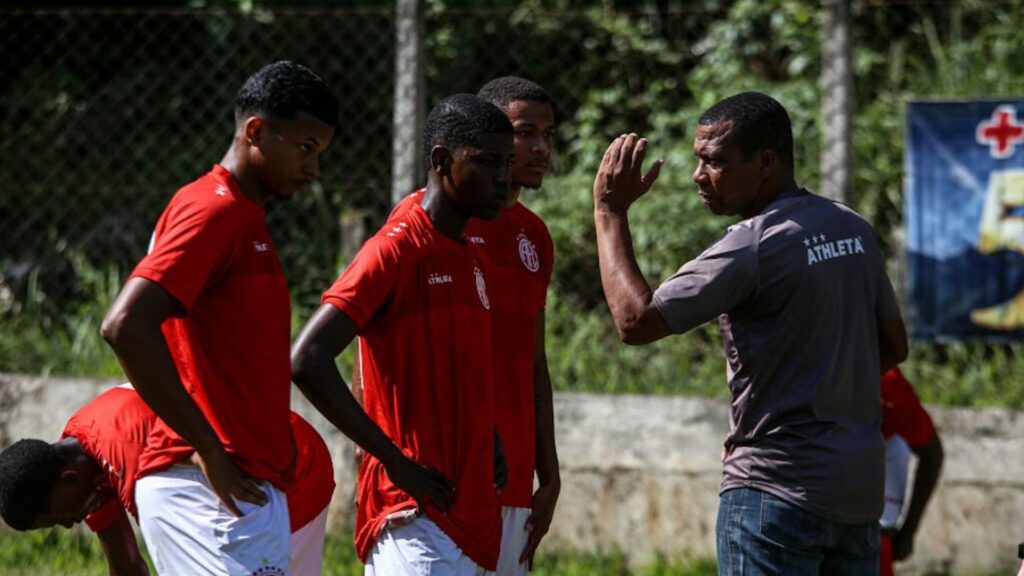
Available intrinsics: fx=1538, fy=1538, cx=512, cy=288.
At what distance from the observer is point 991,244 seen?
23.6 feet

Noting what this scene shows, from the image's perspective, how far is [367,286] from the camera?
3.94 m

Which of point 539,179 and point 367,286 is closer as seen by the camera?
point 367,286

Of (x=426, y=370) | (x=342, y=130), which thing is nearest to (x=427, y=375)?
(x=426, y=370)

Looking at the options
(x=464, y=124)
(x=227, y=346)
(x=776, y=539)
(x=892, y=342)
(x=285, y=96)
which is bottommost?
(x=776, y=539)

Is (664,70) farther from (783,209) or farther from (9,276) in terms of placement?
(783,209)

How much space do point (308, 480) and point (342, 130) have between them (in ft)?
12.7

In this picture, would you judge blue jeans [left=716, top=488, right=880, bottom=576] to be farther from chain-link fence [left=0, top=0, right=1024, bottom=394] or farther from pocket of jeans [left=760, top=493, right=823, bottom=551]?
chain-link fence [left=0, top=0, right=1024, bottom=394]

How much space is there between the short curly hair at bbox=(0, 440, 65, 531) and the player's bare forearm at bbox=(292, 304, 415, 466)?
84 centimetres

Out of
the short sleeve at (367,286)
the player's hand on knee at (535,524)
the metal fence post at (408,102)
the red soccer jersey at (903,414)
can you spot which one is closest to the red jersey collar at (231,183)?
the short sleeve at (367,286)

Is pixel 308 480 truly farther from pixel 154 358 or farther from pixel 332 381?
pixel 154 358

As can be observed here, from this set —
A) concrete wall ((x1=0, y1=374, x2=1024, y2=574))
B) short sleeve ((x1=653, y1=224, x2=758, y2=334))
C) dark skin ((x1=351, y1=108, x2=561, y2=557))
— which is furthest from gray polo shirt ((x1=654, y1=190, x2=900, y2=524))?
concrete wall ((x1=0, y1=374, x2=1024, y2=574))

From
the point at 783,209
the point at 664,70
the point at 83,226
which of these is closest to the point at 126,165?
the point at 83,226

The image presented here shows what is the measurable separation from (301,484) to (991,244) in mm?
3990

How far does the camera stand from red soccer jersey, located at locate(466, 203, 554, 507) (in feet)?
14.7
